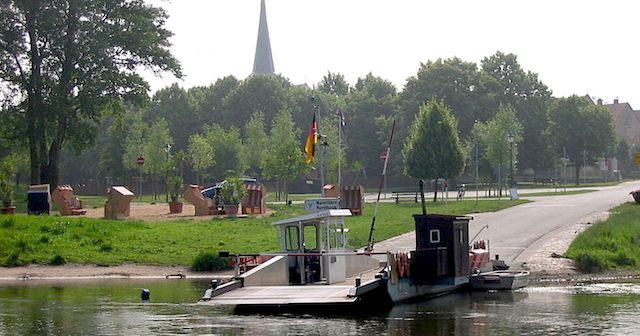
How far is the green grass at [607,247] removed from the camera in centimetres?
3722

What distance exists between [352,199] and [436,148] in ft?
49.9

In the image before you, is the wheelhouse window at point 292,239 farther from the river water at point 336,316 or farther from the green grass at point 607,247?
the green grass at point 607,247

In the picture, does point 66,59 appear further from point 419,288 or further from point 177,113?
point 177,113

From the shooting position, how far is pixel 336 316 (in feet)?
84.0

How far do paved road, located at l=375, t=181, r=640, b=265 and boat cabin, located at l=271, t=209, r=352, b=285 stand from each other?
9786 millimetres

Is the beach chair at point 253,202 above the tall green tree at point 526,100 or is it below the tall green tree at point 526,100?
below

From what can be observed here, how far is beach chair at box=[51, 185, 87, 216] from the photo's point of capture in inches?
2108

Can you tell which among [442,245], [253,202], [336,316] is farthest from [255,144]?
[336,316]

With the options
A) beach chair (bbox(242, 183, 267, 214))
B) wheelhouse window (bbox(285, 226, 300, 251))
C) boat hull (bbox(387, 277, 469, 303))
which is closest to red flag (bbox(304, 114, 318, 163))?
wheelhouse window (bbox(285, 226, 300, 251))

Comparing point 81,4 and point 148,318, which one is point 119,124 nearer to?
point 81,4

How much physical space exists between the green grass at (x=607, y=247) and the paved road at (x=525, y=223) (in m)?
1.99

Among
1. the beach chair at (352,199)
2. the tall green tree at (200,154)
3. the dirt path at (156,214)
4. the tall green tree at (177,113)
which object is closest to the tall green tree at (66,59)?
the dirt path at (156,214)

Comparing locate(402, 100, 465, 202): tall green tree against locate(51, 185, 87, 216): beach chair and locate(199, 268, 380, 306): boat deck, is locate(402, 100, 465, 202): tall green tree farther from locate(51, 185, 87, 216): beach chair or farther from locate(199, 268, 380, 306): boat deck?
locate(199, 268, 380, 306): boat deck

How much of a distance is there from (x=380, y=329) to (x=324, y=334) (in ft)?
5.42
